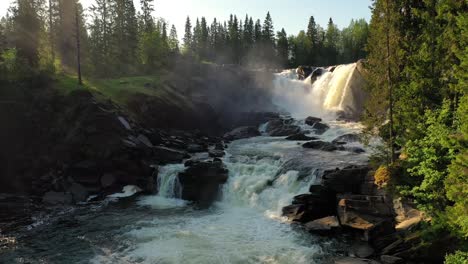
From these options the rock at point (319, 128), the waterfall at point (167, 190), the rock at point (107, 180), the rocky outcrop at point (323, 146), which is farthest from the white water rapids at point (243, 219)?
the rock at point (107, 180)

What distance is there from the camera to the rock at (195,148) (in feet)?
144

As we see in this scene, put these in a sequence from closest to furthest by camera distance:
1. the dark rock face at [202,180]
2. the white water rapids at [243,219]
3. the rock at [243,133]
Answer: the white water rapids at [243,219] → the dark rock face at [202,180] → the rock at [243,133]

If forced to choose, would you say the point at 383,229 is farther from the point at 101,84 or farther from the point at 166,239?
the point at 101,84

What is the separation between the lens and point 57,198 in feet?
107

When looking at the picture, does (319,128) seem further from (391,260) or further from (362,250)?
(391,260)

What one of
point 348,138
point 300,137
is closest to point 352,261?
point 348,138

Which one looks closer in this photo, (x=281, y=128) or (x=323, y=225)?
(x=323, y=225)

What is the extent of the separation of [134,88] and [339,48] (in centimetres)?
10179

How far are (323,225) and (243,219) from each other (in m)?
6.12

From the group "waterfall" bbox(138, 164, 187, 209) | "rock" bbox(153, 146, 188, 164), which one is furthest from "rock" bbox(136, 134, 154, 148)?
"waterfall" bbox(138, 164, 187, 209)

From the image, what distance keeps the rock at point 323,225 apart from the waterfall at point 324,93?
32.9 metres

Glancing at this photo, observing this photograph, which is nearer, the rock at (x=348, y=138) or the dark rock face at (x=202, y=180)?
the dark rock face at (x=202, y=180)

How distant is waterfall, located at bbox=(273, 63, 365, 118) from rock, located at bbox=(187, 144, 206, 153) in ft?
83.0

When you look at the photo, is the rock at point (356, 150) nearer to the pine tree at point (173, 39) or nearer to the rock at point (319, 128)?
the rock at point (319, 128)
